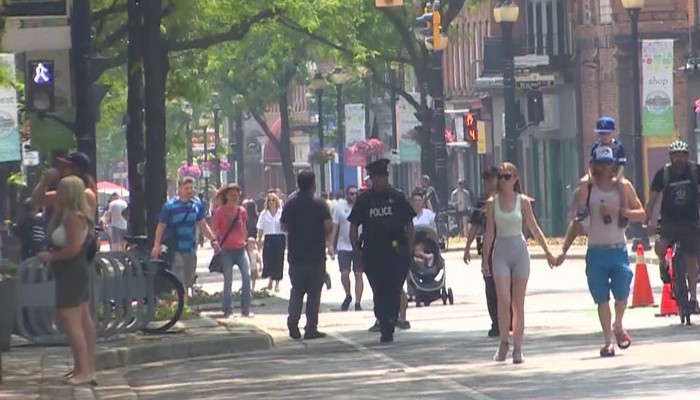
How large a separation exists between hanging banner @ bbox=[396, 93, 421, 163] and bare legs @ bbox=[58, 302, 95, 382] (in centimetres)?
5412

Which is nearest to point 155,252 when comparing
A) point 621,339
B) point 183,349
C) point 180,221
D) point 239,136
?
point 180,221

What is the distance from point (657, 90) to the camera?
45.7 meters

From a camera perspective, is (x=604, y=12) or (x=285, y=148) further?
(x=285, y=148)

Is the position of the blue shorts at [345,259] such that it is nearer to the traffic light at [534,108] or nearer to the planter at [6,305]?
the planter at [6,305]

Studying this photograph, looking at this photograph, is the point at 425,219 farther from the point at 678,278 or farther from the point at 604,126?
the point at 604,126

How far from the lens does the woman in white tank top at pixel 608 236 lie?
18047 mm

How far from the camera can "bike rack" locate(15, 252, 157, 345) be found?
2069cm

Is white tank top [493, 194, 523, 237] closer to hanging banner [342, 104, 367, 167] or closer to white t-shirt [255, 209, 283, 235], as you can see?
white t-shirt [255, 209, 283, 235]

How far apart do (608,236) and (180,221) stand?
9.39m

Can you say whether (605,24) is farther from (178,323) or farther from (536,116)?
(178,323)

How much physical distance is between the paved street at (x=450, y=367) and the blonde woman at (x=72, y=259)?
2.15ft

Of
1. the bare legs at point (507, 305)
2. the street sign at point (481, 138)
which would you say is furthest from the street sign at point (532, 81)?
the bare legs at point (507, 305)

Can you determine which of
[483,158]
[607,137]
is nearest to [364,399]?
[607,137]

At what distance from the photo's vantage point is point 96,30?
117ft
